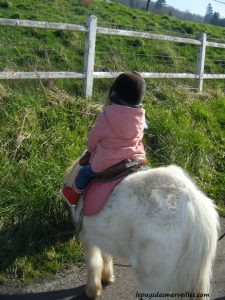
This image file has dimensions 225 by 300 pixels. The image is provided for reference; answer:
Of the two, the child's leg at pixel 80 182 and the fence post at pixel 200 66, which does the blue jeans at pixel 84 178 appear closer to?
the child's leg at pixel 80 182

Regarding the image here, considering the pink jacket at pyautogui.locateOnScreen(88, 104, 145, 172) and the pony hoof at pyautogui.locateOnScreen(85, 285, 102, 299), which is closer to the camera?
the pink jacket at pyautogui.locateOnScreen(88, 104, 145, 172)

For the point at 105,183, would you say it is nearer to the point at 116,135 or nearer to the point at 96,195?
the point at 96,195

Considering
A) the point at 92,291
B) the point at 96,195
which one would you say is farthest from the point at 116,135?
the point at 92,291

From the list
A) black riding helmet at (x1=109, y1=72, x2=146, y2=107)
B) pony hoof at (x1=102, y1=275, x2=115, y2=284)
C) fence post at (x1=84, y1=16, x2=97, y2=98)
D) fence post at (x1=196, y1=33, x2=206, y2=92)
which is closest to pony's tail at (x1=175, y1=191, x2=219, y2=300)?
black riding helmet at (x1=109, y1=72, x2=146, y2=107)

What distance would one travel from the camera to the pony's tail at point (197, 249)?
3.07m

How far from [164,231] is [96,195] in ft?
2.45

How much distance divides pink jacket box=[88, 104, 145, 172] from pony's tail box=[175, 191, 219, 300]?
785 mm

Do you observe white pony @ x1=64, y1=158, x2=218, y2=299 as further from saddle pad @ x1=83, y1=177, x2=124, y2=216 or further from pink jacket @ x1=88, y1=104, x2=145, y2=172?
pink jacket @ x1=88, y1=104, x2=145, y2=172

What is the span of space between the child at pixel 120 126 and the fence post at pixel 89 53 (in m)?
3.19

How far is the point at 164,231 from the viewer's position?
3088mm

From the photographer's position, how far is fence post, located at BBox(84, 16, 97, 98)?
685cm

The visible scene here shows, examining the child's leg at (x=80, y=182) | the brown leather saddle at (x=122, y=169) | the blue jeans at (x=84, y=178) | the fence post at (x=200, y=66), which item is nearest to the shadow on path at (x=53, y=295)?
the child's leg at (x=80, y=182)

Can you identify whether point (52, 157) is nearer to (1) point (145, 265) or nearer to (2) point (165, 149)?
(2) point (165, 149)

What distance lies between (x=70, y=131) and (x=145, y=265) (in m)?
3.16
